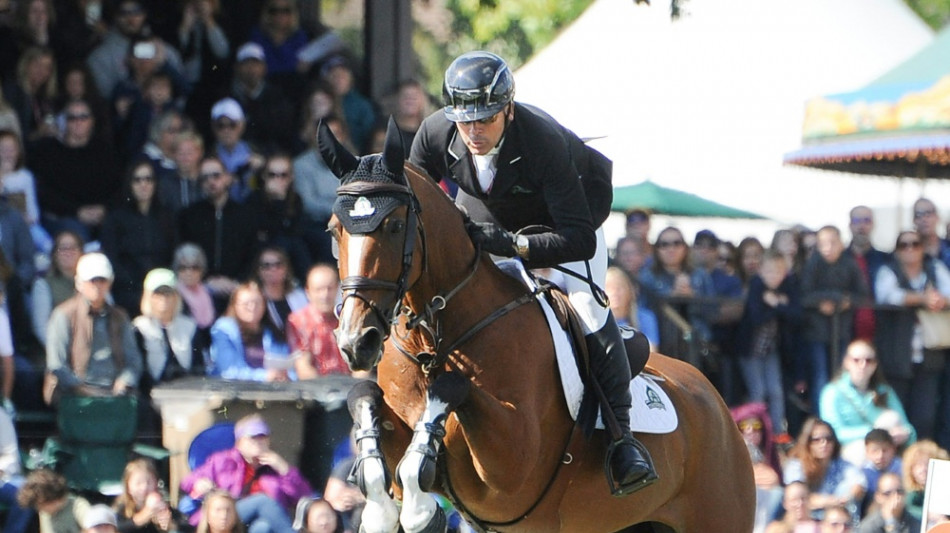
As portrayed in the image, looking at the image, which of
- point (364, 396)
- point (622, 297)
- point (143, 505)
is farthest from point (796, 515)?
point (364, 396)

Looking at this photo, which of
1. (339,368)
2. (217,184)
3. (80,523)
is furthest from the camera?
(217,184)

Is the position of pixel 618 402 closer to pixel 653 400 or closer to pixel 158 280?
pixel 653 400

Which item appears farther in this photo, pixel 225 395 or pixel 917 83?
pixel 917 83

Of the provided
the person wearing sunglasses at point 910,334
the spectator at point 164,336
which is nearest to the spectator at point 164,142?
the spectator at point 164,336

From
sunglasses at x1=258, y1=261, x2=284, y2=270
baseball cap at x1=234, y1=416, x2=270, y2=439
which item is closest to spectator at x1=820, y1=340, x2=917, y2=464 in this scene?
sunglasses at x1=258, y1=261, x2=284, y2=270

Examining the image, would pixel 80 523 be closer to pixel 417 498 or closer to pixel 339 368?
pixel 339 368

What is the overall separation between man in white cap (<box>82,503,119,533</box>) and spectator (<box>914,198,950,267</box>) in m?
7.89

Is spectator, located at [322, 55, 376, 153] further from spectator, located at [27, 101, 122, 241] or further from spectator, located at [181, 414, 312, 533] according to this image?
spectator, located at [181, 414, 312, 533]

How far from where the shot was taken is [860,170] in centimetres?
1869

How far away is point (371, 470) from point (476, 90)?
1615mm

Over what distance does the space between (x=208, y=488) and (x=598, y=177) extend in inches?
150

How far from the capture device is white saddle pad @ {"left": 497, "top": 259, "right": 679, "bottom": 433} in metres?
7.37

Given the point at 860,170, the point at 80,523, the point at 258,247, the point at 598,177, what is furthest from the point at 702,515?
the point at 860,170

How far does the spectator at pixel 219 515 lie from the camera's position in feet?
32.1
